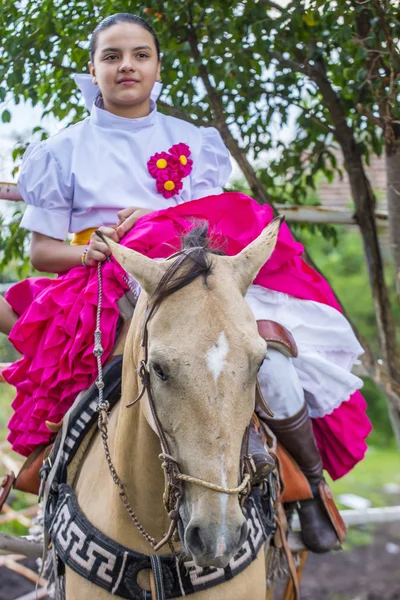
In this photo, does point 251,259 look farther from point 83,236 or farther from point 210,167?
point 210,167

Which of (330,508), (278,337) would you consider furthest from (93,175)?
(330,508)

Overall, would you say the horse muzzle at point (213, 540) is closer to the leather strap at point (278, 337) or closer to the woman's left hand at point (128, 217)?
the leather strap at point (278, 337)

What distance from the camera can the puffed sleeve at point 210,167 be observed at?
340 centimetres

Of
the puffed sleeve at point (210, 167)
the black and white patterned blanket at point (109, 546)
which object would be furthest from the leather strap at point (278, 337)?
the puffed sleeve at point (210, 167)

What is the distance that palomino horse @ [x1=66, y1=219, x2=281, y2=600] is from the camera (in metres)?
1.89

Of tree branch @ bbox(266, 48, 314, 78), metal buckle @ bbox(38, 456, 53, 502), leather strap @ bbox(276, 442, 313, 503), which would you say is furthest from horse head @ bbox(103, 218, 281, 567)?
tree branch @ bbox(266, 48, 314, 78)

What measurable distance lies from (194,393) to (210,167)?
172cm

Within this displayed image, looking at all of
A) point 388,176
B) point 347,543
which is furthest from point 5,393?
point 388,176

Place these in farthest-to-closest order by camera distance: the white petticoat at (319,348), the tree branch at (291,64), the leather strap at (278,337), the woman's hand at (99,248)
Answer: the tree branch at (291,64), the white petticoat at (319,348), the leather strap at (278,337), the woman's hand at (99,248)

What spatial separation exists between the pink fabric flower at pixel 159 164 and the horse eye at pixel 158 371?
4.55 feet

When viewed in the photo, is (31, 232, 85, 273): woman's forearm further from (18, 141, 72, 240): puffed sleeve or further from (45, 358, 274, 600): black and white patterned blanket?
(45, 358, 274, 600): black and white patterned blanket

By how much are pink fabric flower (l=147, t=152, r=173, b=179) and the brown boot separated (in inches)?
43.6

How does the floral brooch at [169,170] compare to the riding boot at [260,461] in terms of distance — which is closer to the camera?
the riding boot at [260,461]

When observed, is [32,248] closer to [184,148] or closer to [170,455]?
[184,148]
